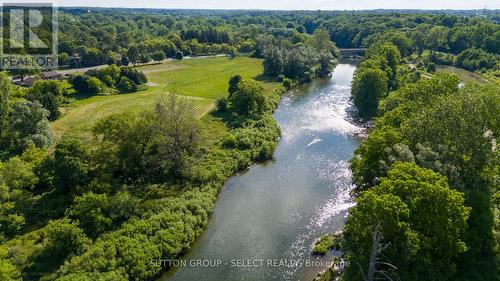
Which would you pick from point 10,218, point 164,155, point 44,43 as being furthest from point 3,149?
point 44,43

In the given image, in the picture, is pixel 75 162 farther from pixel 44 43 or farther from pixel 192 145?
pixel 44 43

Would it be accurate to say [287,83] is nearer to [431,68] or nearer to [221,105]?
[221,105]

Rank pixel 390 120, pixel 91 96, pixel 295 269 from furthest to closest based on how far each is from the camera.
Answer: pixel 91 96 < pixel 390 120 < pixel 295 269

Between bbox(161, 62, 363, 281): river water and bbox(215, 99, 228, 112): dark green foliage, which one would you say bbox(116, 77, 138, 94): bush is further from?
bbox(161, 62, 363, 281): river water

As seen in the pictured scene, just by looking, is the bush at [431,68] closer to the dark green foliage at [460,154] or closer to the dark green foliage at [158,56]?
the dark green foliage at [460,154]

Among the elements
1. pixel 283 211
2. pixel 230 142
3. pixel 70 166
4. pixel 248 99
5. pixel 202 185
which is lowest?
pixel 283 211

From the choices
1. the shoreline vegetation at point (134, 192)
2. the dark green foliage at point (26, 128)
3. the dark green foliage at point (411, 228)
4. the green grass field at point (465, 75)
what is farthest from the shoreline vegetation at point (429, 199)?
the green grass field at point (465, 75)

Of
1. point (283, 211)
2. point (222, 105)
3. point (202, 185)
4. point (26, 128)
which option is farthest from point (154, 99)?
point (283, 211)
